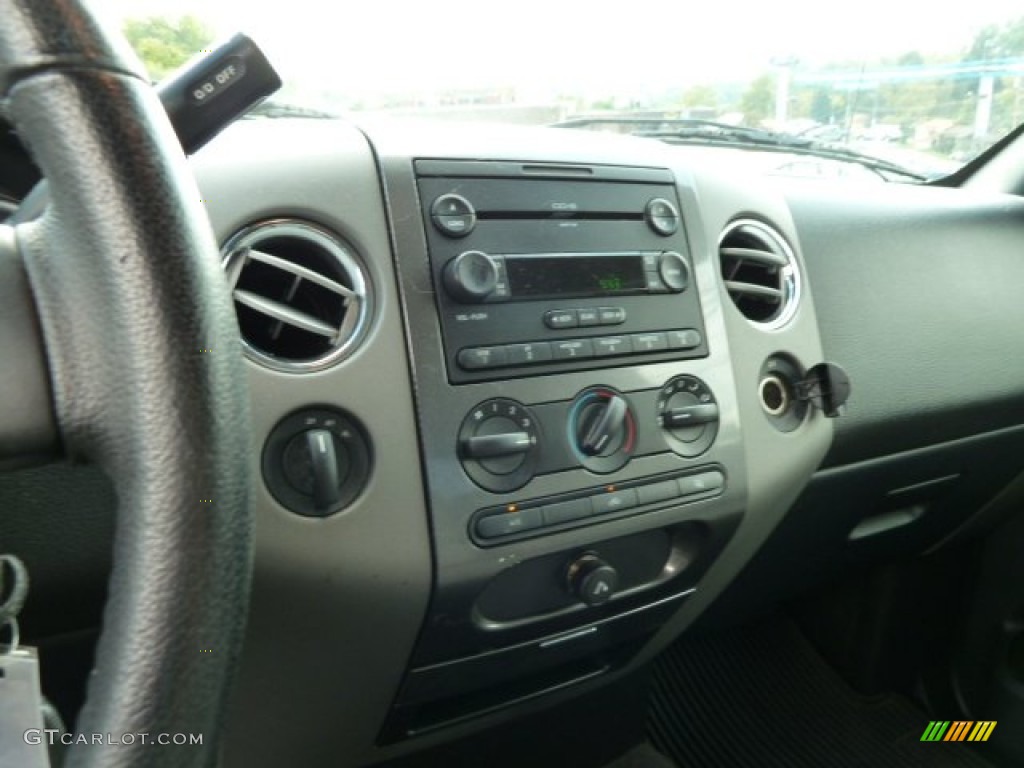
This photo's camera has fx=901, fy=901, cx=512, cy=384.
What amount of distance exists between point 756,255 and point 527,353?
0.43m

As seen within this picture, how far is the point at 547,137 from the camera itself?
1114mm

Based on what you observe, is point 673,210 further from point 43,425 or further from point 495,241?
point 43,425

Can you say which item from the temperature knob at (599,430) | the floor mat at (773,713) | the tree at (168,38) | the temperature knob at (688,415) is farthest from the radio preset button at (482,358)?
the floor mat at (773,713)

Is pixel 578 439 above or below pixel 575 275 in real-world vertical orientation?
below

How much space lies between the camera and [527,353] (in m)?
0.96

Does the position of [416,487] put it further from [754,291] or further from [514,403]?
[754,291]

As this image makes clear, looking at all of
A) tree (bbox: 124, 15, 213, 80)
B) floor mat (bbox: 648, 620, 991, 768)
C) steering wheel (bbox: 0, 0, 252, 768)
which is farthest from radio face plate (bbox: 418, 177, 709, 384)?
floor mat (bbox: 648, 620, 991, 768)

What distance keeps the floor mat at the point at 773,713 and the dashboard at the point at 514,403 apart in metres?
0.44

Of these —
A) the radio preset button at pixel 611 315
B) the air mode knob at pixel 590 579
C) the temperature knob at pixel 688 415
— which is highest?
the radio preset button at pixel 611 315

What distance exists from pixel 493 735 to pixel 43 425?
3.20 feet

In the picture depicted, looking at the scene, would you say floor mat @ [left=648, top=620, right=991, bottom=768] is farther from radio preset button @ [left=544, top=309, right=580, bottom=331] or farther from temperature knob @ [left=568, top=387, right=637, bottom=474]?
radio preset button @ [left=544, top=309, right=580, bottom=331]

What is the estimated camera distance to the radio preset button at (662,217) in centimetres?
109

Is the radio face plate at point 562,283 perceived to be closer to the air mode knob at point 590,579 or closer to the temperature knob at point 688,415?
the temperature knob at point 688,415

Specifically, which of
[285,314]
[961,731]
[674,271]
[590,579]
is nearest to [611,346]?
[674,271]
